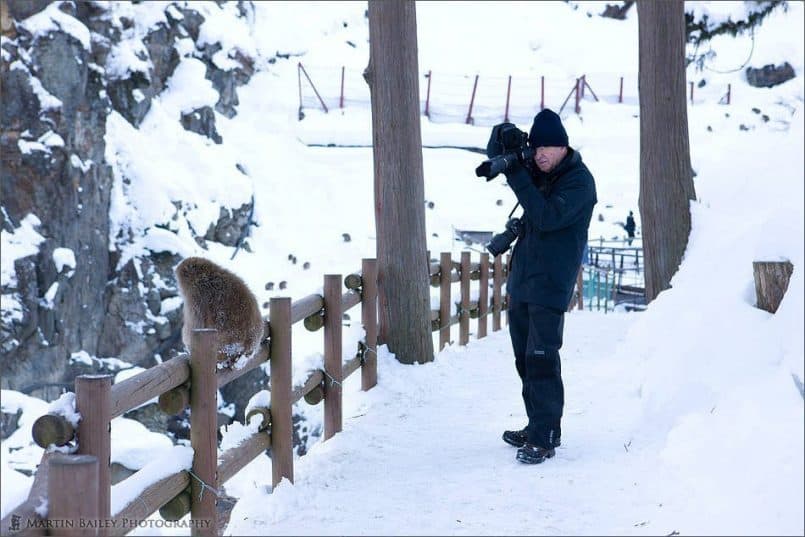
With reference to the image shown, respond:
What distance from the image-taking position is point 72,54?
53.2 feet

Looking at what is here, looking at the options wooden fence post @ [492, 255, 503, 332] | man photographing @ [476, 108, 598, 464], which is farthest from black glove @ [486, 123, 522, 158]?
wooden fence post @ [492, 255, 503, 332]

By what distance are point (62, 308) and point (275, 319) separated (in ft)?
39.4

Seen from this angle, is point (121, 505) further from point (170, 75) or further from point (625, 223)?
point (625, 223)

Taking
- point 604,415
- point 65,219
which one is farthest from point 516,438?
point 65,219

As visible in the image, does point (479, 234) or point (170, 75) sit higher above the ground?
point (170, 75)

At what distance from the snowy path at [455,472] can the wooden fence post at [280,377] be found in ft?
0.71

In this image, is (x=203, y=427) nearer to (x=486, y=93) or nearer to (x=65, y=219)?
(x=65, y=219)

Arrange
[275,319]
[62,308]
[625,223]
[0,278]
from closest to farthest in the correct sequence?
[275,319], [0,278], [62,308], [625,223]

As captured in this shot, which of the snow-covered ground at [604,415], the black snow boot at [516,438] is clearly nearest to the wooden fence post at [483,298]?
the snow-covered ground at [604,415]

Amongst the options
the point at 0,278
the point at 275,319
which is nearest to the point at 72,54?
the point at 0,278

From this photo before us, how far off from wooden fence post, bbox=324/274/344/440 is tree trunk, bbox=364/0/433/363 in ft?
5.49

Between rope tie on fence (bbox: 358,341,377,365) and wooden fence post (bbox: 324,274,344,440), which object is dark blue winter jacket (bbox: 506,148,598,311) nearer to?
wooden fence post (bbox: 324,274,344,440)

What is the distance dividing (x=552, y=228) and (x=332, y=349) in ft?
6.13

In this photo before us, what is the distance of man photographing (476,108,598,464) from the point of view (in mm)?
4383
